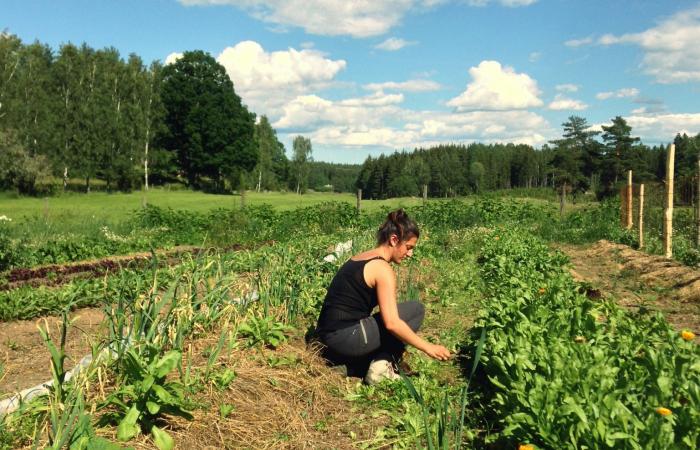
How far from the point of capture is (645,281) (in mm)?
8297

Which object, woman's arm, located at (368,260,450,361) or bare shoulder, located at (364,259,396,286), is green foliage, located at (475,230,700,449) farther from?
bare shoulder, located at (364,259,396,286)

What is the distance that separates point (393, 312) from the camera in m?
3.72

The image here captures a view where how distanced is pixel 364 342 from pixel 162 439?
5.42 feet

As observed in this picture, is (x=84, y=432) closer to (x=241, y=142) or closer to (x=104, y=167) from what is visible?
(x=104, y=167)

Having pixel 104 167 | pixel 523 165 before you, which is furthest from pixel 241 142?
pixel 523 165

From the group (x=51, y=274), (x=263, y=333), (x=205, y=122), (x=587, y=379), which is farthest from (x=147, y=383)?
(x=205, y=122)

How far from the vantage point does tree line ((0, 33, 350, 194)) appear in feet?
109

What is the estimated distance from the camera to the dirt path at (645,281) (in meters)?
6.62

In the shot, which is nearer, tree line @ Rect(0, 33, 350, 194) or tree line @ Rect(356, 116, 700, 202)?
tree line @ Rect(0, 33, 350, 194)

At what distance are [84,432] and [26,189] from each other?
36570 millimetres

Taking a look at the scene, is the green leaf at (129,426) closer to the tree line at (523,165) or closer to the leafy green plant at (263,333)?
the leafy green plant at (263,333)

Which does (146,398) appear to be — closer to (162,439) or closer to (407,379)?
(162,439)

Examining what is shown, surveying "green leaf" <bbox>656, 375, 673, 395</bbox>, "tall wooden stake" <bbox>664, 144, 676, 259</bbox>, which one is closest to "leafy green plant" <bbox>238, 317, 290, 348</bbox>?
"green leaf" <bbox>656, 375, 673, 395</bbox>

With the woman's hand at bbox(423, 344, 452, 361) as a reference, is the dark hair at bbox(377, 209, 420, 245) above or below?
above
